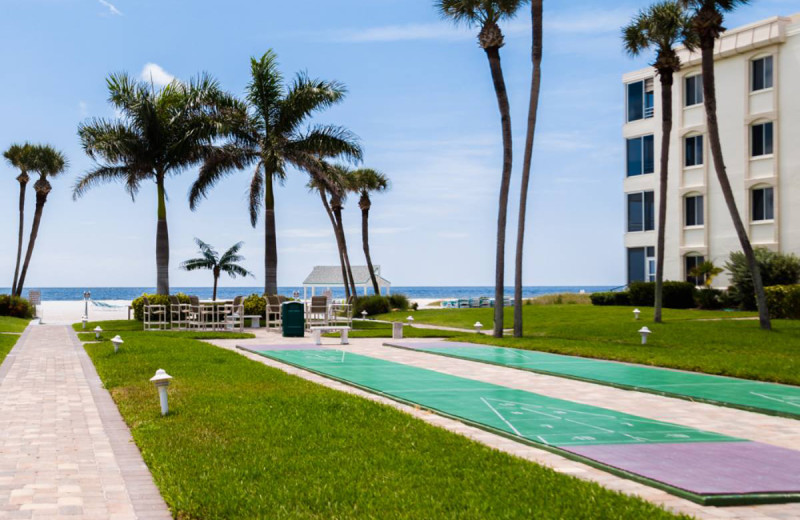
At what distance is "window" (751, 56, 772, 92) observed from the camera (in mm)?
34562

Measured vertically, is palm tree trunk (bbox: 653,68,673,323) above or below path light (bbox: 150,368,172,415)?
above

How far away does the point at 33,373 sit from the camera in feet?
49.3

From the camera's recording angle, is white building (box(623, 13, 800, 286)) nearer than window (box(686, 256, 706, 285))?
Yes

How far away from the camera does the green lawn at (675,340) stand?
50.4 ft

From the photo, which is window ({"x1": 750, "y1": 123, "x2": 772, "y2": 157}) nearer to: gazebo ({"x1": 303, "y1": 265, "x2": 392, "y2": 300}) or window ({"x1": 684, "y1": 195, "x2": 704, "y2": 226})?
window ({"x1": 684, "y1": 195, "x2": 704, "y2": 226})

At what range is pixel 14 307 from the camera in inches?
1599

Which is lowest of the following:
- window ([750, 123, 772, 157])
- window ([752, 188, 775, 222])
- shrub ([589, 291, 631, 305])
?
shrub ([589, 291, 631, 305])

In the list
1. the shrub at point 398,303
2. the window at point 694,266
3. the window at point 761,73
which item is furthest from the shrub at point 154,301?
the window at point 761,73

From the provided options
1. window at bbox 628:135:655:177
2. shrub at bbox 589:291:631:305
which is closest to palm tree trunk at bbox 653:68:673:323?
shrub at bbox 589:291:631:305

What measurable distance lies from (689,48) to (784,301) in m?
9.33

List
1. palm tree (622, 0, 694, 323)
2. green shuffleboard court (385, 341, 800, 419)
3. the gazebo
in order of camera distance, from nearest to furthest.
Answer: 1. green shuffleboard court (385, 341, 800, 419)
2. palm tree (622, 0, 694, 323)
3. the gazebo

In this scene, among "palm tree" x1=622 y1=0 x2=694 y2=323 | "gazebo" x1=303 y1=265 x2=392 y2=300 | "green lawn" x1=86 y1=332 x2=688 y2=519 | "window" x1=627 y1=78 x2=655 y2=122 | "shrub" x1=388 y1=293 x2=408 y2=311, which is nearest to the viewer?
"green lawn" x1=86 y1=332 x2=688 y2=519

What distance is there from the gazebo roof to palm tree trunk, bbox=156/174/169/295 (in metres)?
24.2

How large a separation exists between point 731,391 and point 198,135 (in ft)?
89.1
